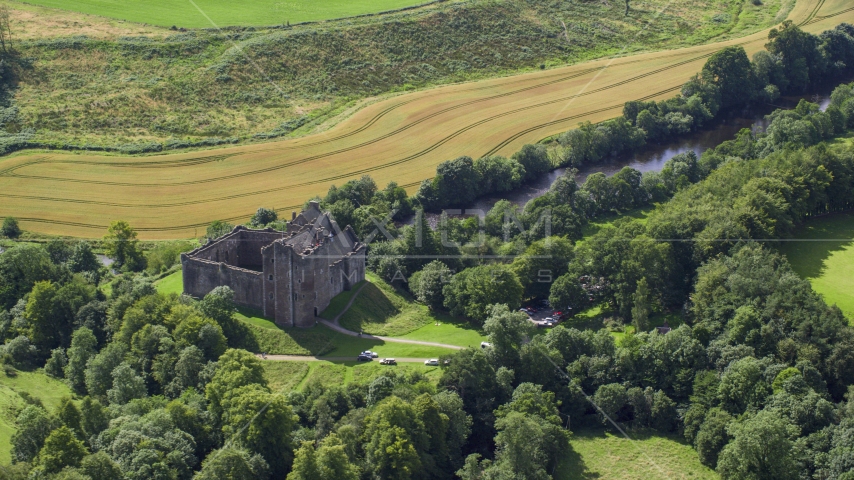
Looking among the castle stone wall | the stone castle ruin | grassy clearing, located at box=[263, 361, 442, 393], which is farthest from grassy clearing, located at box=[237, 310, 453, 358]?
the castle stone wall

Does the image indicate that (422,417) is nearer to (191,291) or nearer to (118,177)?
(191,291)

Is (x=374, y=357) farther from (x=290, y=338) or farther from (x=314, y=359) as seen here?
(x=290, y=338)

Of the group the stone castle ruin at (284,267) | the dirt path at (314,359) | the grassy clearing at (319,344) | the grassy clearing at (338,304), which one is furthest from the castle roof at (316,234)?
the dirt path at (314,359)

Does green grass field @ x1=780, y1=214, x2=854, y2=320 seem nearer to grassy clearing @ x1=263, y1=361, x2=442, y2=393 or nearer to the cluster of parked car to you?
the cluster of parked car

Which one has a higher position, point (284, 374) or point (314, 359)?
point (314, 359)

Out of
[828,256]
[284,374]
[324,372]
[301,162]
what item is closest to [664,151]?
[828,256]

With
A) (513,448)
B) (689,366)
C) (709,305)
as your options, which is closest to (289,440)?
(513,448)
